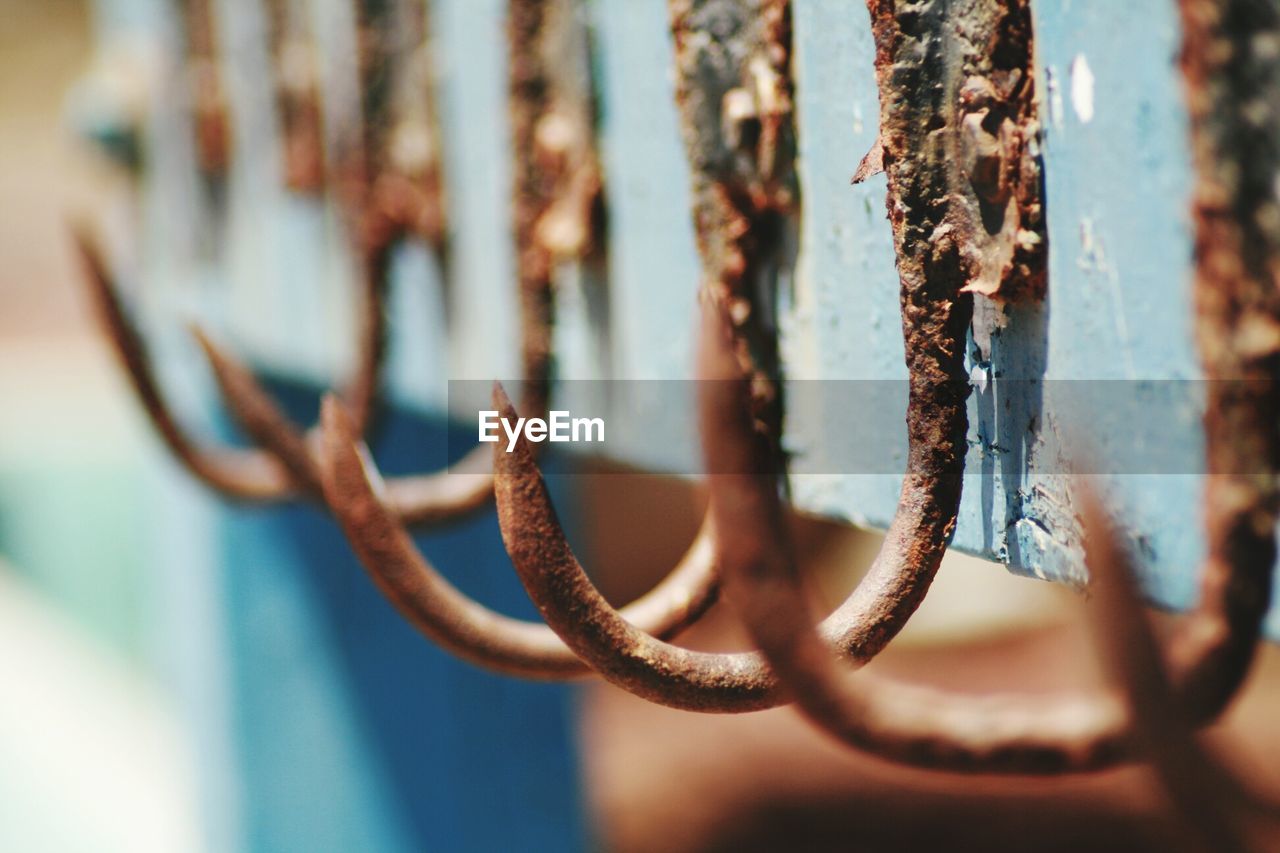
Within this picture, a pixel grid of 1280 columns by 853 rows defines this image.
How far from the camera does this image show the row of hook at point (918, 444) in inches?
14.3

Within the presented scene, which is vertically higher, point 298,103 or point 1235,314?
point 298,103

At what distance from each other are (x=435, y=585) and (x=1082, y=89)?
1.13ft

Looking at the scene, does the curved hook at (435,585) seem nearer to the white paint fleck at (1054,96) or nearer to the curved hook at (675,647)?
the curved hook at (675,647)

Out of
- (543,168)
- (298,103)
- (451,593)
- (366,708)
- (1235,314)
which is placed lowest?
(366,708)

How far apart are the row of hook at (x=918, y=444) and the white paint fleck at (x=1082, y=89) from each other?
0.08ft

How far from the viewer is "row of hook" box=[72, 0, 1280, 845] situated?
1.19 ft

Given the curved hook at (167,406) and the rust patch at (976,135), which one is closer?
the rust patch at (976,135)

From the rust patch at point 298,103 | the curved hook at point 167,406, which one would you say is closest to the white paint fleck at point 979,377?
the curved hook at point 167,406

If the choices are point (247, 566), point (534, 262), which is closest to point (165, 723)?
point (247, 566)

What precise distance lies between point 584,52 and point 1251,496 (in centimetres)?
55

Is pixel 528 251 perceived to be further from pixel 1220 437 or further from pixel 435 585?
pixel 1220 437

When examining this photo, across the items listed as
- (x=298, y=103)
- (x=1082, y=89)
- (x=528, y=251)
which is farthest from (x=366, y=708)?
(x=1082, y=89)

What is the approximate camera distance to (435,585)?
60cm

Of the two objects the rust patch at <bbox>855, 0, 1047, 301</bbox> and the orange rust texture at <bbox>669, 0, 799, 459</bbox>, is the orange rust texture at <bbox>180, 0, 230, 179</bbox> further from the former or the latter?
the rust patch at <bbox>855, 0, 1047, 301</bbox>
